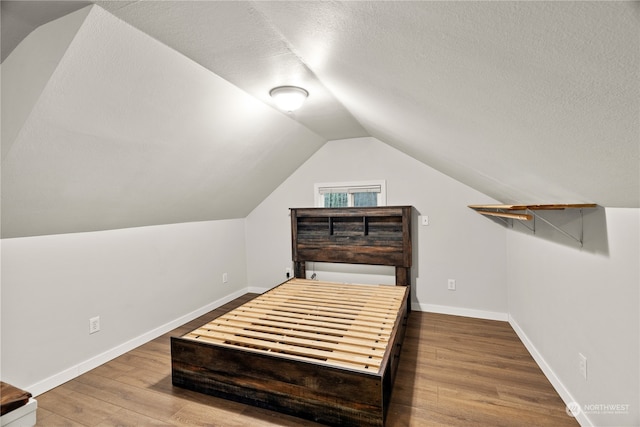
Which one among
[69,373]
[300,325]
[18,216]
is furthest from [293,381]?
[18,216]

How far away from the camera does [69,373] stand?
7.64ft

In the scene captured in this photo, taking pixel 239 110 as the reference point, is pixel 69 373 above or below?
below

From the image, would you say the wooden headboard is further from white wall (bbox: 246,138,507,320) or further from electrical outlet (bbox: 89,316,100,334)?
electrical outlet (bbox: 89,316,100,334)

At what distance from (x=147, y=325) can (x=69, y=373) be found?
29.0 inches

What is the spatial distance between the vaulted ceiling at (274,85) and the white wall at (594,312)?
0.71 ft

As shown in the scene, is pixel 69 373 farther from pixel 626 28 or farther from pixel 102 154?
pixel 626 28

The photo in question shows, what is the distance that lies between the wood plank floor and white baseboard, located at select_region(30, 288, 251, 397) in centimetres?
6

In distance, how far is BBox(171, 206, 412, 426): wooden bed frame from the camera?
1748mm

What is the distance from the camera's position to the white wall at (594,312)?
1287 millimetres

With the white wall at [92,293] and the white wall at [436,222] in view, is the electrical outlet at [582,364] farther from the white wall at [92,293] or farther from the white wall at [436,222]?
the white wall at [92,293]

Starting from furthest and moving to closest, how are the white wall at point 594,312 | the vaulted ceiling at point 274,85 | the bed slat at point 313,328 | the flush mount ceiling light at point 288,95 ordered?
1. the flush mount ceiling light at point 288,95
2. the bed slat at point 313,328
3. the white wall at point 594,312
4. the vaulted ceiling at point 274,85

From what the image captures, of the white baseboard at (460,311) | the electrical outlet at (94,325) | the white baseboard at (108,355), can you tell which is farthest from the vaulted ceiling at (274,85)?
the white baseboard at (460,311)

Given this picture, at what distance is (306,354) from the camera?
6.47 feet

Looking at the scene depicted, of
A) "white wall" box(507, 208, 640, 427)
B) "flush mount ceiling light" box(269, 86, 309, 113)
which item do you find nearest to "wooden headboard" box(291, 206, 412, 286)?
"white wall" box(507, 208, 640, 427)
